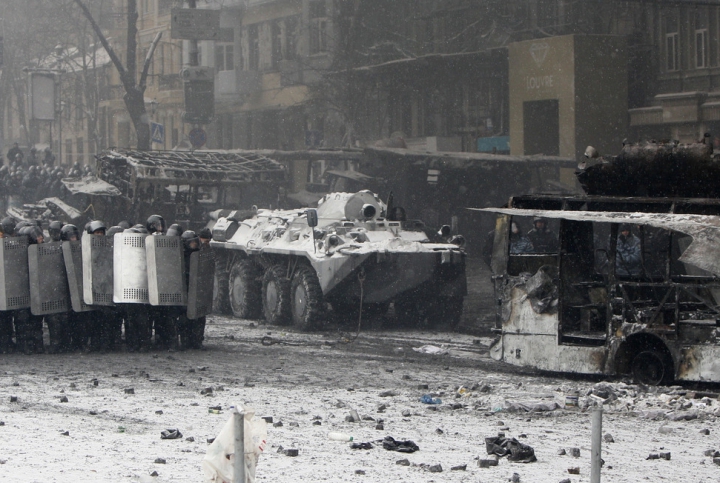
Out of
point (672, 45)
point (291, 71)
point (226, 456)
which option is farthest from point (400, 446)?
point (291, 71)

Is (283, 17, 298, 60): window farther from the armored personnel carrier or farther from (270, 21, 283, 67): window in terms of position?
the armored personnel carrier

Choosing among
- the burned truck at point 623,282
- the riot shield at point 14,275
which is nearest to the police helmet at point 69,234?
the riot shield at point 14,275

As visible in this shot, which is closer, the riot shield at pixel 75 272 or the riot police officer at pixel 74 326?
the riot shield at pixel 75 272

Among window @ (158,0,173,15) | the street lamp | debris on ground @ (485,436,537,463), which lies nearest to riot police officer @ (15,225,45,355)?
debris on ground @ (485,436,537,463)

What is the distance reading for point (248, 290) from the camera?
18.9 metres

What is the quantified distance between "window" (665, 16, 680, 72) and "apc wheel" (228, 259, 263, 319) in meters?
12.3

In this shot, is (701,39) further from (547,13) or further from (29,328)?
(29,328)

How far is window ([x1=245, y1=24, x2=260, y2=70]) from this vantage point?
44.2 metres

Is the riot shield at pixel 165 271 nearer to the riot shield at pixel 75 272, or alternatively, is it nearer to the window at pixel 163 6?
the riot shield at pixel 75 272

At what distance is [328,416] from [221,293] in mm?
10037

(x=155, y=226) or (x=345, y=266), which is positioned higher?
(x=155, y=226)

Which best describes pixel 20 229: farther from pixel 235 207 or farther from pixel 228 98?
pixel 228 98

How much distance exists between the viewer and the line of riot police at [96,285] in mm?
13820

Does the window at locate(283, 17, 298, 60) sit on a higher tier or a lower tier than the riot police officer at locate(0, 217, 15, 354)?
higher
